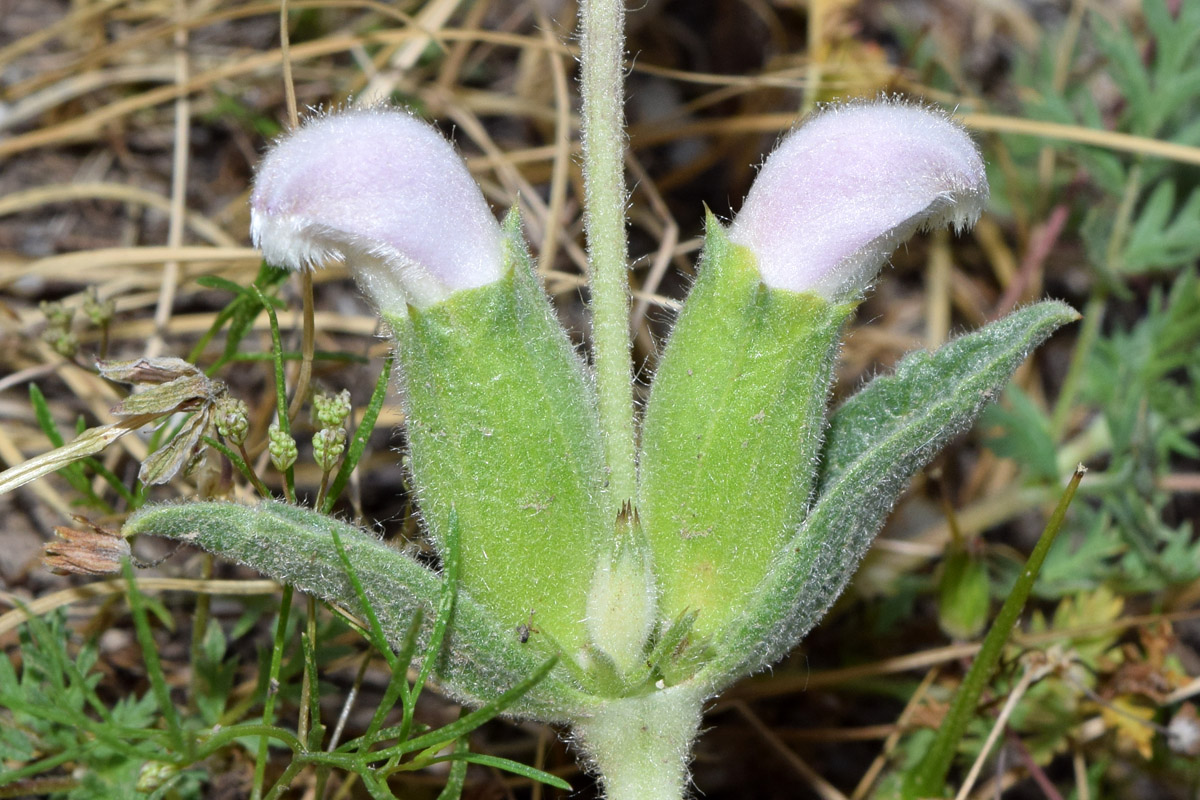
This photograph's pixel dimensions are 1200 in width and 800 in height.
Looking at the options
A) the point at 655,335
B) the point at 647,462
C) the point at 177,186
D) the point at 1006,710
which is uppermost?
the point at 177,186

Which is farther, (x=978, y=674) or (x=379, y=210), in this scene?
(x=978, y=674)

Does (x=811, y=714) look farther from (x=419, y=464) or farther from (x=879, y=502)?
(x=419, y=464)

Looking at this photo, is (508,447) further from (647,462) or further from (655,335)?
(655,335)

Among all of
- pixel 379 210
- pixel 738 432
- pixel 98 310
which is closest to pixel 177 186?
pixel 98 310

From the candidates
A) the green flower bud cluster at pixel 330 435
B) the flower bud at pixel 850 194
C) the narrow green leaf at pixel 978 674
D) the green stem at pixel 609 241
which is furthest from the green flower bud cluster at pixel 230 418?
the narrow green leaf at pixel 978 674

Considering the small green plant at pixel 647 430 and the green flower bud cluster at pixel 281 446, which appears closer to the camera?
the small green plant at pixel 647 430

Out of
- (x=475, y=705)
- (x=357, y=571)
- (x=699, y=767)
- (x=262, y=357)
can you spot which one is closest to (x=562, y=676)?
(x=475, y=705)

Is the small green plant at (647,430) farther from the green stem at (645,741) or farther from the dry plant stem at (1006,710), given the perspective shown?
the dry plant stem at (1006,710)
